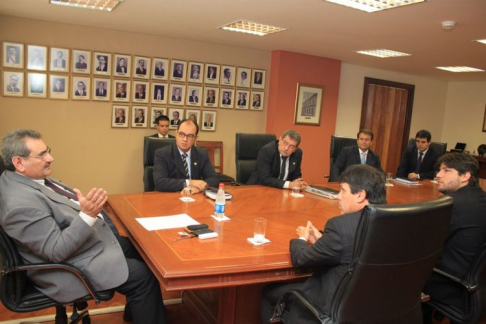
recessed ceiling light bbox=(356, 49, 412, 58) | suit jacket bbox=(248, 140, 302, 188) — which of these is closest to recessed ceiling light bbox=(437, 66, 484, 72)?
recessed ceiling light bbox=(356, 49, 412, 58)

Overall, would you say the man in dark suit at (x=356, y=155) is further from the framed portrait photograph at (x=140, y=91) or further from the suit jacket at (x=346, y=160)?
the framed portrait photograph at (x=140, y=91)

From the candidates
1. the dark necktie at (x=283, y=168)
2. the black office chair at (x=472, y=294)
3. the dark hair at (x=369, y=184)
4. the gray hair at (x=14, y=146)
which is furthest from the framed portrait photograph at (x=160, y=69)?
the black office chair at (x=472, y=294)

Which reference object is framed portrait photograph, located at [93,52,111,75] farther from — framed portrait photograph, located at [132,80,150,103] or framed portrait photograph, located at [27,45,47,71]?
framed portrait photograph, located at [27,45,47,71]

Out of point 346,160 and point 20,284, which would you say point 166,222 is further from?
point 346,160

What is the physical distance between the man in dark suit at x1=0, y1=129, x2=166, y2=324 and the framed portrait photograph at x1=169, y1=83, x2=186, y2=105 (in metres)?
3.52

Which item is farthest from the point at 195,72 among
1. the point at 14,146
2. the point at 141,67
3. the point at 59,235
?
the point at 59,235

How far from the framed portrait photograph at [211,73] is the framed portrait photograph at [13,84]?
7.72ft

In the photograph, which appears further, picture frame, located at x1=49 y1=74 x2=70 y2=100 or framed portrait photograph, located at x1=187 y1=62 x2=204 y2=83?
framed portrait photograph, located at x1=187 y1=62 x2=204 y2=83

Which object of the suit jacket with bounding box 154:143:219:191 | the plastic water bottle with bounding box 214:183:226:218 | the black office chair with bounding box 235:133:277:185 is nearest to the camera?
the plastic water bottle with bounding box 214:183:226:218

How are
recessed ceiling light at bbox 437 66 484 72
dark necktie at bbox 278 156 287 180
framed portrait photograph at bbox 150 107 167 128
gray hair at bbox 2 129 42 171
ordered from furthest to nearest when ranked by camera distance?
recessed ceiling light at bbox 437 66 484 72, framed portrait photograph at bbox 150 107 167 128, dark necktie at bbox 278 156 287 180, gray hair at bbox 2 129 42 171

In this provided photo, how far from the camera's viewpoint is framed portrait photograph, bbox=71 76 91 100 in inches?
190

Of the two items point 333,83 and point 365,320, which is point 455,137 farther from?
point 365,320

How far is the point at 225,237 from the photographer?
204cm

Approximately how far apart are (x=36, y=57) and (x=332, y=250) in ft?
14.6
